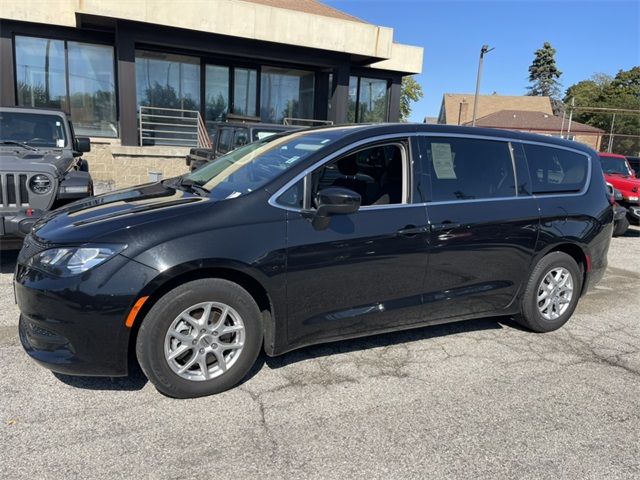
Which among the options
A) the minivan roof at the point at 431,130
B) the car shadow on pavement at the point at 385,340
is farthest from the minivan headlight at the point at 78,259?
the minivan roof at the point at 431,130

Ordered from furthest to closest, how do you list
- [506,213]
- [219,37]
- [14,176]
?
[219,37], [14,176], [506,213]

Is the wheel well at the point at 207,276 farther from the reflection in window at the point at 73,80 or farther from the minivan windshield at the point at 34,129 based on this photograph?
the reflection in window at the point at 73,80

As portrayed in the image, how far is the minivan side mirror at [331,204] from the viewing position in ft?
10.7

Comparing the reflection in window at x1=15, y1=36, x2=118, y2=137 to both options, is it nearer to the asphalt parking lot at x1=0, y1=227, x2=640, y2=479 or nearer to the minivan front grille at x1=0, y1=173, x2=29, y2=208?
the minivan front grille at x1=0, y1=173, x2=29, y2=208

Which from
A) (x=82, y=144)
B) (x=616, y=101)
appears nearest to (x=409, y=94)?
(x=616, y=101)

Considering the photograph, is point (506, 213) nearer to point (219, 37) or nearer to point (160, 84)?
point (219, 37)

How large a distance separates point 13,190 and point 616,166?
12.7 m

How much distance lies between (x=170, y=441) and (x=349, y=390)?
120 cm

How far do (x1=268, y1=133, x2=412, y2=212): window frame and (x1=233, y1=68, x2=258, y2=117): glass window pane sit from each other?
14689 mm

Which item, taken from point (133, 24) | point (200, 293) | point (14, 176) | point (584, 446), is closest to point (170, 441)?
point (200, 293)

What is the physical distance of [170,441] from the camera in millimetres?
2730

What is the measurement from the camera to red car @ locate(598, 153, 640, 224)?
10.9 metres

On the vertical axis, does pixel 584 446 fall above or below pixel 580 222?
below

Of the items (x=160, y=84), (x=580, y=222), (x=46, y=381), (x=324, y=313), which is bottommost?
(x=46, y=381)
